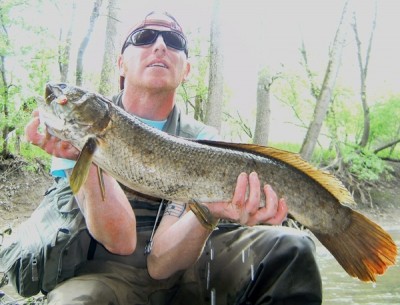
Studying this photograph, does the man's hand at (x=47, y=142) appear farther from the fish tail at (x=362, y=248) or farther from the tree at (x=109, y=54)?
the tree at (x=109, y=54)

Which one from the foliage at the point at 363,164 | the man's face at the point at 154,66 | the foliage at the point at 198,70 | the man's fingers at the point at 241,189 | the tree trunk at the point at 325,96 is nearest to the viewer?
the man's fingers at the point at 241,189

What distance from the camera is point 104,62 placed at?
40.3 ft

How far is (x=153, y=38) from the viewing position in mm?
3594

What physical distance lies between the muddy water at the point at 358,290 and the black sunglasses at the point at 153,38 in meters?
3.68

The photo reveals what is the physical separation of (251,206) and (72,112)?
45.2 inches

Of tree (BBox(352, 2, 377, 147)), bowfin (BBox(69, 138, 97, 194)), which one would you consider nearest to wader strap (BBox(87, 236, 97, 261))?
bowfin (BBox(69, 138, 97, 194))

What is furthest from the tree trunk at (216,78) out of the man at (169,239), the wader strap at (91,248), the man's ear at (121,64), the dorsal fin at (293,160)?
the dorsal fin at (293,160)

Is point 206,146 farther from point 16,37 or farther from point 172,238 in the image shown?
point 16,37

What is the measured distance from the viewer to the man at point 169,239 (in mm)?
2732

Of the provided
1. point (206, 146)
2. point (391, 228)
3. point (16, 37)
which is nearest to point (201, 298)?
point (206, 146)

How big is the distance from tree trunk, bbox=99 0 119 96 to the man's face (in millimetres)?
8839

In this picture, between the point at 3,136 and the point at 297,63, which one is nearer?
the point at 3,136

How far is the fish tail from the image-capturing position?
9.04ft

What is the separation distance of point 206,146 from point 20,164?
32.8 feet
